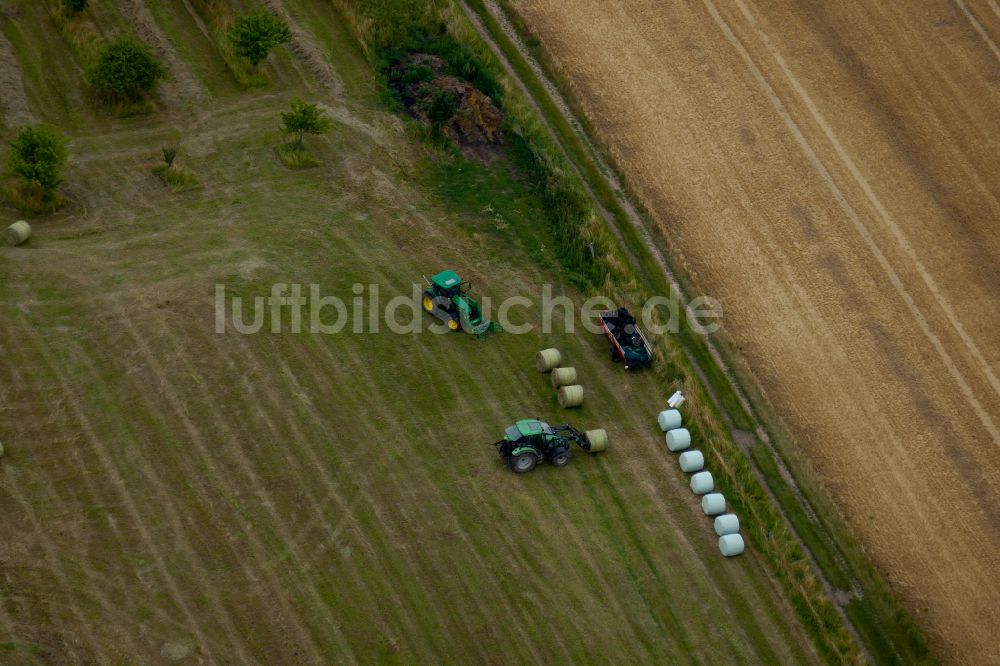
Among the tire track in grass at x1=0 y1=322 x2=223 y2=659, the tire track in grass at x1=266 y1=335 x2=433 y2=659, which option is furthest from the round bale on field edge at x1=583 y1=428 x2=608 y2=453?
the tire track in grass at x1=0 y1=322 x2=223 y2=659

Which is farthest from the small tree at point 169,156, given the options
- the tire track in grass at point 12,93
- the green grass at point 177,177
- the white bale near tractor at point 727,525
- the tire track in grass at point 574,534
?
the white bale near tractor at point 727,525

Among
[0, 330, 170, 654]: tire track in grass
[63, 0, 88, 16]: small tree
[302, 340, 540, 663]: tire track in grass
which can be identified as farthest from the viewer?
[63, 0, 88, 16]: small tree

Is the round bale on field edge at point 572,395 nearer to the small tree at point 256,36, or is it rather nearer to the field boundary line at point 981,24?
the small tree at point 256,36

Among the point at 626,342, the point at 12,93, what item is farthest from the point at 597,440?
the point at 12,93

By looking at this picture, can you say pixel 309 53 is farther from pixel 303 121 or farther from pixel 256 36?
pixel 303 121

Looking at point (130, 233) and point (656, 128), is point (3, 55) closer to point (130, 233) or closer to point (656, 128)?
point (130, 233)

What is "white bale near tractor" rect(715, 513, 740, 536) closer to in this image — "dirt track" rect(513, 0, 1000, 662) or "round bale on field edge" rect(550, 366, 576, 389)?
"dirt track" rect(513, 0, 1000, 662)

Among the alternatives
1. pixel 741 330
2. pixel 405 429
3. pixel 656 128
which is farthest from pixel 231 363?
pixel 656 128
